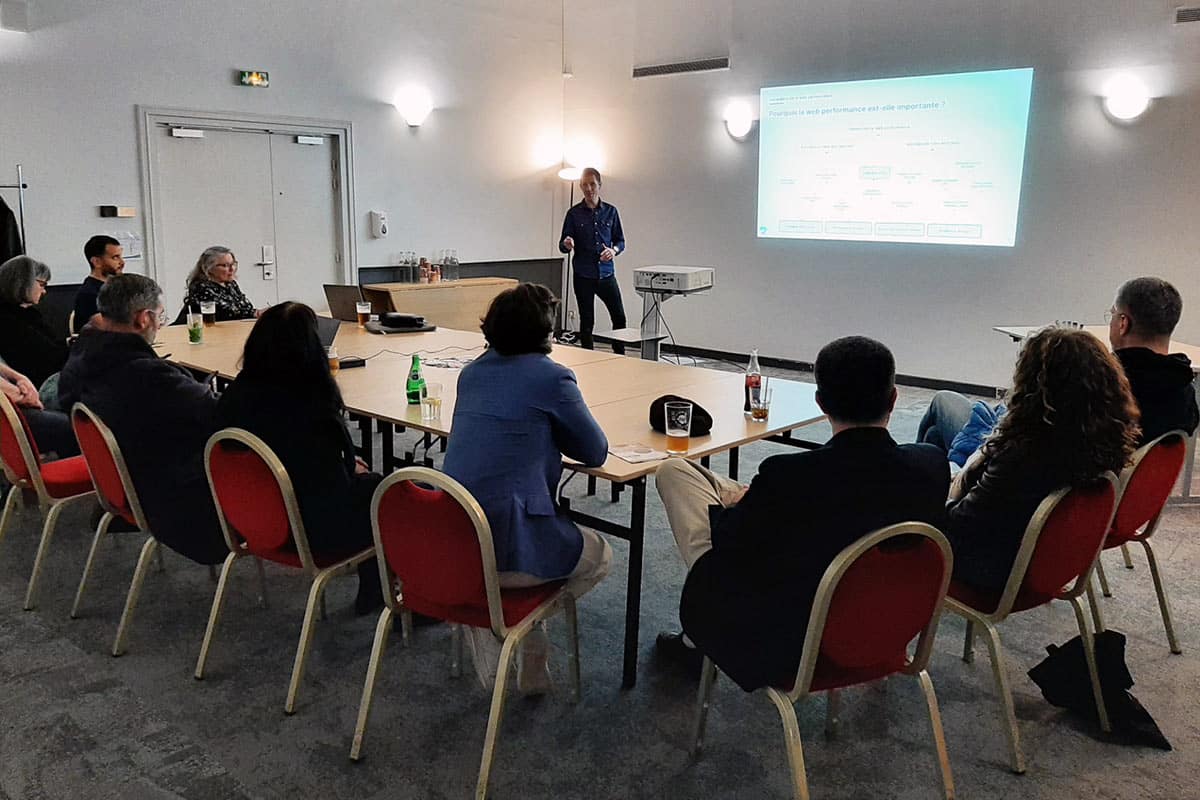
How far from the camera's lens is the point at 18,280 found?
4.11 m

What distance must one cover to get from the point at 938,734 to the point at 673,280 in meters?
4.81

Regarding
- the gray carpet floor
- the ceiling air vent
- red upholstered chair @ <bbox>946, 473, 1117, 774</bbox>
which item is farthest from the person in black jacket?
the ceiling air vent

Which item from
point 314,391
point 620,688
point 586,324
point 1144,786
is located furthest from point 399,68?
point 1144,786

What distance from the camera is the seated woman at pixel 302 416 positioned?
2.48 metres

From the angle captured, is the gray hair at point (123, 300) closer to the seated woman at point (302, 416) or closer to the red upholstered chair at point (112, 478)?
the red upholstered chair at point (112, 478)

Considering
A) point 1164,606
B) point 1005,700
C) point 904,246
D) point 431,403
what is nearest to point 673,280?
point 904,246

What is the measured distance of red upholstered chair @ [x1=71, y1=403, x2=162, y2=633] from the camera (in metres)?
2.64

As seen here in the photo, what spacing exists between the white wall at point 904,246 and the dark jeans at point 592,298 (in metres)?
0.94

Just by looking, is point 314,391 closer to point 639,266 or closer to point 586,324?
point 586,324

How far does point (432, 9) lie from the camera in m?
7.61

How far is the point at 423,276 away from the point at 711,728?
19.5 feet

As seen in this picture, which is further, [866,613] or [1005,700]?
[1005,700]

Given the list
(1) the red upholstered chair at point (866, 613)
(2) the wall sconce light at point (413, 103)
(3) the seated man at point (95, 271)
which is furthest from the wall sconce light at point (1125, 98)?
(3) the seated man at point (95, 271)

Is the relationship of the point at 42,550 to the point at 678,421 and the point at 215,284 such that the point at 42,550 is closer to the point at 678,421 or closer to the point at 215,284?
the point at 678,421
